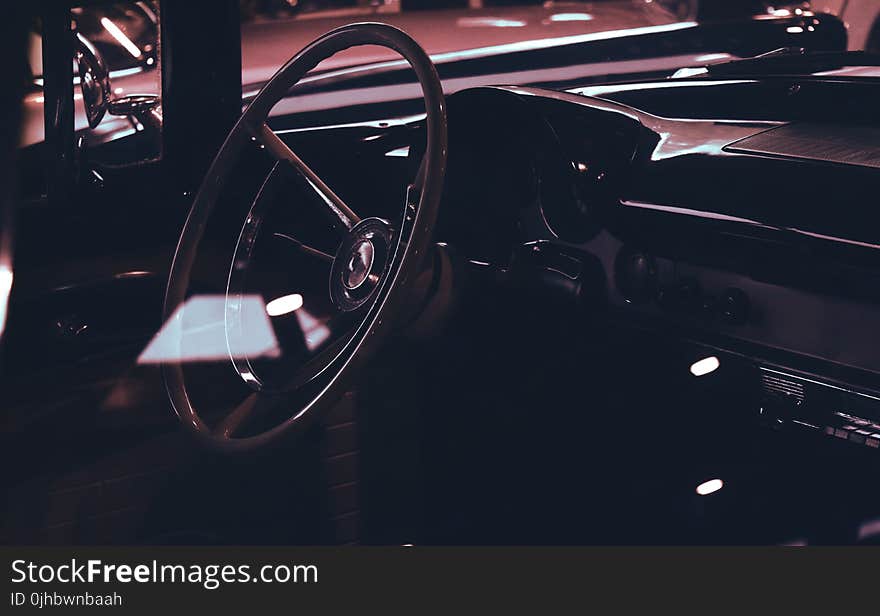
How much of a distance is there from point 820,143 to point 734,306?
Result: 0.70ft

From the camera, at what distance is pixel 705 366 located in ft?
4.08

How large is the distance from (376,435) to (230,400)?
25 centimetres

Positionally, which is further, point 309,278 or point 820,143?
point 309,278

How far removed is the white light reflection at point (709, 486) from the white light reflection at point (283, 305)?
0.61 metres

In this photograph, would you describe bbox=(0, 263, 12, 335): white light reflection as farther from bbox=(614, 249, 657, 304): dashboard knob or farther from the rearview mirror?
bbox=(614, 249, 657, 304): dashboard knob

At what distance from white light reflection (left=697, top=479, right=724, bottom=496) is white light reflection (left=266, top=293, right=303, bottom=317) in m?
0.61

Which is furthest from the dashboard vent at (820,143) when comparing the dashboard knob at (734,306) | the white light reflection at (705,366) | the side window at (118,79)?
the side window at (118,79)

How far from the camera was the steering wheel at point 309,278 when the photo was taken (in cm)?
98

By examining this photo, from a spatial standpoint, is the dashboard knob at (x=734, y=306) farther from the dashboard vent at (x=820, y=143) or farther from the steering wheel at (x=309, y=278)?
the steering wheel at (x=309, y=278)

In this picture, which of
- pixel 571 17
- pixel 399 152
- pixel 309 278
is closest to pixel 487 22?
pixel 571 17

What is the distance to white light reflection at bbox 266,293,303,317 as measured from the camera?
50.3 inches

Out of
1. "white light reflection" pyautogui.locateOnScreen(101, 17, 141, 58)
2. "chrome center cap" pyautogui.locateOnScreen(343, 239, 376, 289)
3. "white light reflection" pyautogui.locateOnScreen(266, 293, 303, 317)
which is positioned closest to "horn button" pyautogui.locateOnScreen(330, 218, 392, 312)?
"chrome center cap" pyautogui.locateOnScreen(343, 239, 376, 289)

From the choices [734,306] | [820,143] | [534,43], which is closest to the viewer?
[820,143]

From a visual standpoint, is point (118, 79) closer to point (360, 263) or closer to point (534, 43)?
point (360, 263)
